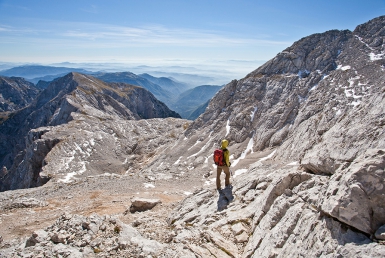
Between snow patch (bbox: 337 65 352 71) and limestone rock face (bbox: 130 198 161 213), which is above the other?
snow patch (bbox: 337 65 352 71)

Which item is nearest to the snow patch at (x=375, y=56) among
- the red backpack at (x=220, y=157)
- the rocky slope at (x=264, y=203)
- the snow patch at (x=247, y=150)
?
the rocky slope at (x=264, y=203)

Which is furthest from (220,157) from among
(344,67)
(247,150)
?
(344,67)

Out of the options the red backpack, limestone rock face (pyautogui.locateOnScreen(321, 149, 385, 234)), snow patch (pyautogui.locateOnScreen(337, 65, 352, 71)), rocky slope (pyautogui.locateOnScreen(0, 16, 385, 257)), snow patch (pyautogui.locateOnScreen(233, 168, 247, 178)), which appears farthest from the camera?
snow patch (pyautogui.locateOnScreen(337, 65, 352, 71))

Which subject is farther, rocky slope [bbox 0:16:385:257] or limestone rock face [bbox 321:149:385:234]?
rocky slope [bbox 0:16:385:257]

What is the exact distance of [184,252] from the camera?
10922 millimetres

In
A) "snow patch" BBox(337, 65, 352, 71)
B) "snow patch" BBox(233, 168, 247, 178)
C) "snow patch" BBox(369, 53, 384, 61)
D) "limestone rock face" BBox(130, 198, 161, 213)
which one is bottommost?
"snow patch" BBox(233, 168, 247, 178)

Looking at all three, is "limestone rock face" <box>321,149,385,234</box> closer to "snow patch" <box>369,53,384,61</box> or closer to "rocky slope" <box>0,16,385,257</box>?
"rocky slope" <box>0,16,385,257</box>

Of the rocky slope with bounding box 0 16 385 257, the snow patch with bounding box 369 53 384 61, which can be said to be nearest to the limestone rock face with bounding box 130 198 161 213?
the rocky slope with bounding box 0 16 385 257

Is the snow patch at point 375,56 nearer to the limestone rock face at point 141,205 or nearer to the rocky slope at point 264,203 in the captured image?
the rocky slope at point 264,203

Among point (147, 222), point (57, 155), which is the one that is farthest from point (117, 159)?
point (147, 222)

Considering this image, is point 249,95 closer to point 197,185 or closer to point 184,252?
point 197,185

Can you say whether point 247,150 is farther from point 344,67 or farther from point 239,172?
point 344,67

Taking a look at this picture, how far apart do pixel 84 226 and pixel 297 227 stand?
11.4 m

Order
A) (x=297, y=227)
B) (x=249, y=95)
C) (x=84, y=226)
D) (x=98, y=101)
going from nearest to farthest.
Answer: (x=297, y=227), (x=84, y=226), (x=249, y=95), (x=98, y=101)
